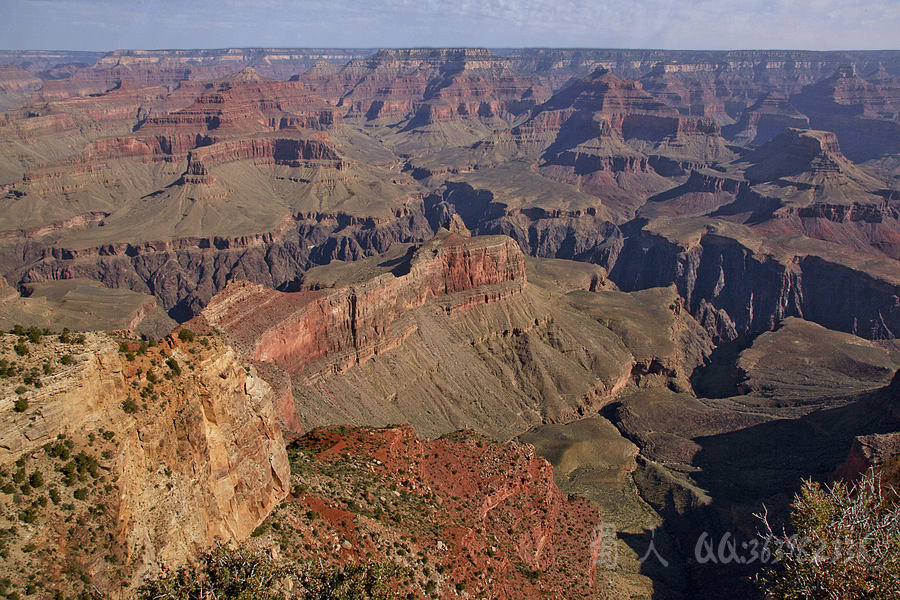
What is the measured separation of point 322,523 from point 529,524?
67.4 ft

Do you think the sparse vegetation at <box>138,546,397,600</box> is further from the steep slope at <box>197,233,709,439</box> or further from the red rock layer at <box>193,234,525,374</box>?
the red rock layer at <box>193,234,525,374</box>

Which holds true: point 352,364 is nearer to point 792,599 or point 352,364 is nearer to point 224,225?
point 792,599

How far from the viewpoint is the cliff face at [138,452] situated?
22234 mm

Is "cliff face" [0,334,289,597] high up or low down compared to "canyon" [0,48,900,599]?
up

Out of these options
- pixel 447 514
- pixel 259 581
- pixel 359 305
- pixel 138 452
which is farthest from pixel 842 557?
pixel 359 305

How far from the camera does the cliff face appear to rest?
22.2 meters

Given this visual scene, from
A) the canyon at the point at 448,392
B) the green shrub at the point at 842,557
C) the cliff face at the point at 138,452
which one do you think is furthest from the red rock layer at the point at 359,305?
the green shrub at the point at 842,557

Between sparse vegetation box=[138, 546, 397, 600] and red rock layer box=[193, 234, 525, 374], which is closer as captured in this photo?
sparse vegetation box=[138, 546, 397, 600]

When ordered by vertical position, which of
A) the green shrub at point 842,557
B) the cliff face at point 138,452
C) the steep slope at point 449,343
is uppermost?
the cliff face at point 138,452

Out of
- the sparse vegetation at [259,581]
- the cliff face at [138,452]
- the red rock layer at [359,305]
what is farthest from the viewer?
the red rock layer at [359,305]

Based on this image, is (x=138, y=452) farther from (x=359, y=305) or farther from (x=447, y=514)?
(x=359, y=305)

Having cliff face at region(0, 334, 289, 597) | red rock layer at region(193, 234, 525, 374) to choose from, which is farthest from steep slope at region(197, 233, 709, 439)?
cliff face at region(0, 334, 289, 597)

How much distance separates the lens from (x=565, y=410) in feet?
314

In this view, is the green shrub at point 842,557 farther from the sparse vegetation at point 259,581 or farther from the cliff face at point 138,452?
the cliff face at point 138,452
